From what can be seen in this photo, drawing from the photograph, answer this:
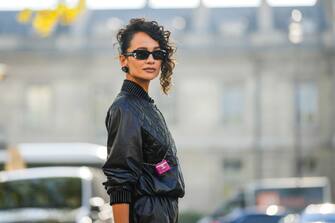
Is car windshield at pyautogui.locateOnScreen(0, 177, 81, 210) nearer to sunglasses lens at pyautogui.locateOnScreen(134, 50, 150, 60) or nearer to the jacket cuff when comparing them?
sunglasses lens at pyautogui.locateOnScreen(134, 50, 150, 60)

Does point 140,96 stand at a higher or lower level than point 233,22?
lower

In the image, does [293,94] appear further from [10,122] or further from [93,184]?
[93,184]

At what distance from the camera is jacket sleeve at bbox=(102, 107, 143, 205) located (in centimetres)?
507

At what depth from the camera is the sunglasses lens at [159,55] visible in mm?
5316

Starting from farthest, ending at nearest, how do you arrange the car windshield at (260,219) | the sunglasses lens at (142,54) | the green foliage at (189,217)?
the green foliage at (189,217) → the car windshield at (260,219) → the sunglasses lens at (142,54)

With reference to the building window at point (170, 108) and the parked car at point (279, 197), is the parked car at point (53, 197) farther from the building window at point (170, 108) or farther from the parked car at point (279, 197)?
the building window at point (170, 108)

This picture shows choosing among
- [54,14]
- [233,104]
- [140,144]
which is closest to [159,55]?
[140,144]

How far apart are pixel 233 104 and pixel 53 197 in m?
49.1

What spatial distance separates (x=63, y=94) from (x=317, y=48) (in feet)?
45.7

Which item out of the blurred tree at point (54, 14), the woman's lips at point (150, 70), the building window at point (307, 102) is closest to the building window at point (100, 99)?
the building window at point (307, 102)

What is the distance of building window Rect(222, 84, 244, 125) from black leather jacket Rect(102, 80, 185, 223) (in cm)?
5810

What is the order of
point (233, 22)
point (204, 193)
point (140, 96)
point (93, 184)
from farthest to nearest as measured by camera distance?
point (233, 22) → point (204, 193) → point (93, 184) → point (140, 96)

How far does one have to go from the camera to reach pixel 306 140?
6175cm

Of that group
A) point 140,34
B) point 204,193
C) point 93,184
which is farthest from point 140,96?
point 204,193
